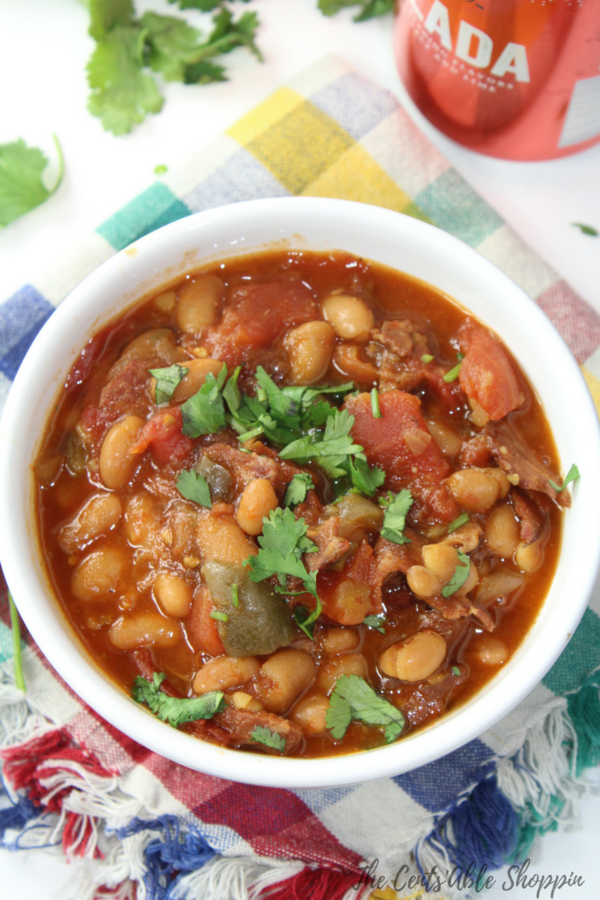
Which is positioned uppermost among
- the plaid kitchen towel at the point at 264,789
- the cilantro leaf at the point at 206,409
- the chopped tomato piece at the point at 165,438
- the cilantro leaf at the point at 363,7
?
the cilantro leaf at the point at 363,7

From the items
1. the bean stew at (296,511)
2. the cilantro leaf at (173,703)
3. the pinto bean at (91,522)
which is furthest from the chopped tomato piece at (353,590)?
the pinto bean at (91,522)

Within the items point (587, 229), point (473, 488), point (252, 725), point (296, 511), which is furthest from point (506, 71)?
point (252, 725)

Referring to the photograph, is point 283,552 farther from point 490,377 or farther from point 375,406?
point 490,377

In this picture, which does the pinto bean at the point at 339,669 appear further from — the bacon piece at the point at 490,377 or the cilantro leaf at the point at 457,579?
the bacon piece at the point at 490,377

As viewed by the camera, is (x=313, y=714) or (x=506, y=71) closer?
(x=313, y=714)

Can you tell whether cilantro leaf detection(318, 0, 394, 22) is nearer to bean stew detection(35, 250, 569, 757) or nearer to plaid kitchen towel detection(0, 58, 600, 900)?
plaid kitchen towel detection(0, 58, 600, 900)
